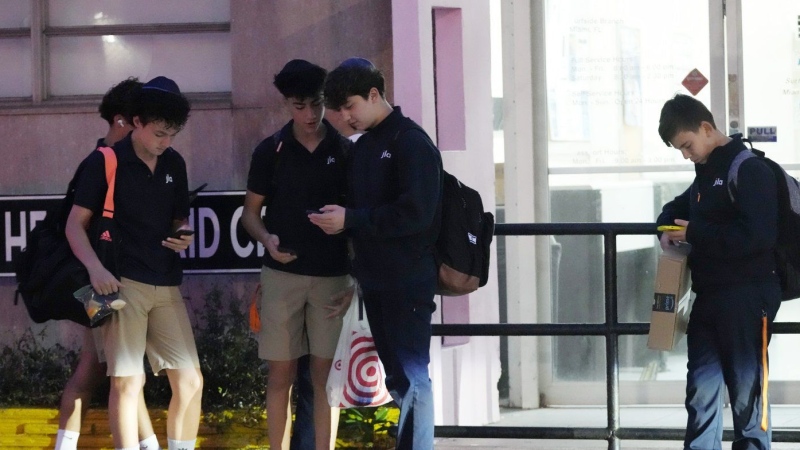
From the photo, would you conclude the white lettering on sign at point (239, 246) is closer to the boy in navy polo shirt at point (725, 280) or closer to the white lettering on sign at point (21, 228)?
the white lettering on sign at point (21, 228)

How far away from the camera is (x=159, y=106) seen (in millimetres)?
5301

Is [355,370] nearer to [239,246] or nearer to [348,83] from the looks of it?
[348,83]

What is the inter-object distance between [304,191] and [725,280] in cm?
183

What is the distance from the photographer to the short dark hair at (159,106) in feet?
17.4

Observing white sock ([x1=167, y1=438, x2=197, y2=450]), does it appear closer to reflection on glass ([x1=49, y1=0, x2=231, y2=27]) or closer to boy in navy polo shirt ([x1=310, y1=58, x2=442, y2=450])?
boy in navy polo shirt ([x1=310, y1=58, x2=442, y2=450])

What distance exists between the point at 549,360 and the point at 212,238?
234 cm

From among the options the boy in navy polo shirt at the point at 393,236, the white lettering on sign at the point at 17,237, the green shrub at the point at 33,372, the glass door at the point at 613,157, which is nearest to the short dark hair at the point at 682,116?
the boy in navy polo shirt at the point at 393,236

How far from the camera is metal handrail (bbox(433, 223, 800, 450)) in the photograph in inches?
221

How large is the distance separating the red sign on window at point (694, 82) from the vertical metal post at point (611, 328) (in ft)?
7.26

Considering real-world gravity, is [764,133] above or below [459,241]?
above

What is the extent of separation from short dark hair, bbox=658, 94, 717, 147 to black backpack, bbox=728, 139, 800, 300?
0.71 ft

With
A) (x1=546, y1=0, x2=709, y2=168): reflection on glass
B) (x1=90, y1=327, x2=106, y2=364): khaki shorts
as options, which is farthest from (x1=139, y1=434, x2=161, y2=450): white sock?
(x1=546, y1=0, x2=709, y2=168): reflection on glass

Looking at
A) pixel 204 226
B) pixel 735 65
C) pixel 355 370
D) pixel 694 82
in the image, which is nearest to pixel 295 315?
pixel 355 370

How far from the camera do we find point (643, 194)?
7.66 metres
